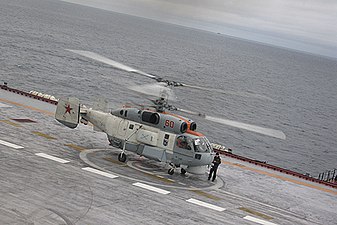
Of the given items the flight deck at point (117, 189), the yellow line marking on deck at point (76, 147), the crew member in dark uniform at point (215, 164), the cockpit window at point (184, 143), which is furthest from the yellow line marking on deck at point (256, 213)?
the yellow line marking on deck at point (76, 147)

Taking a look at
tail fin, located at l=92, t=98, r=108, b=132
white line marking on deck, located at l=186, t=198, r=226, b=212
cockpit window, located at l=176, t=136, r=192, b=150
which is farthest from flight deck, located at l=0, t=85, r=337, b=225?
tail fin, located at l=92, t=98, r=108, b=132

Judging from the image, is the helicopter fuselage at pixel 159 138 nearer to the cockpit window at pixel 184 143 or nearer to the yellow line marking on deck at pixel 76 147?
the cockpit window at pixel 184 143

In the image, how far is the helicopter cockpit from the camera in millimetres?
21500

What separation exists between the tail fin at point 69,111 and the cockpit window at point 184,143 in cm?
560

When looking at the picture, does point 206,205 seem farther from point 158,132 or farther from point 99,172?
point 99,172

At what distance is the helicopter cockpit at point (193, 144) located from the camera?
21.5m

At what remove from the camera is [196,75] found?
11350 centimetres

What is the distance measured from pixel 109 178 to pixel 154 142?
3.02 m

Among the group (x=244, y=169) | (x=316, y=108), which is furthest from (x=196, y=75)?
(x=244, y=169)

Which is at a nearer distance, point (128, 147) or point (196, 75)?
Answer: point (128, 147)

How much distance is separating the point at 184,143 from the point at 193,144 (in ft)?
1.42

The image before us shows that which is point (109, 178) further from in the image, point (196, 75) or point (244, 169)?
point (196, 75)

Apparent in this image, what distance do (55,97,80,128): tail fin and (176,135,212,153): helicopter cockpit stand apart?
18.6ft

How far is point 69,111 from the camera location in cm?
2388
